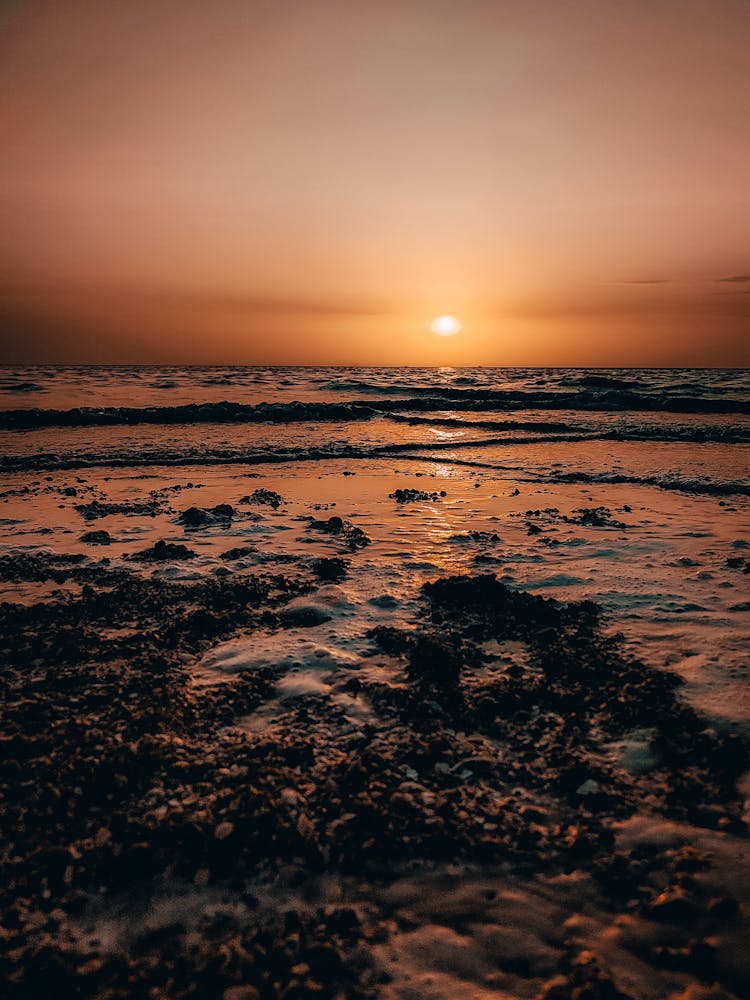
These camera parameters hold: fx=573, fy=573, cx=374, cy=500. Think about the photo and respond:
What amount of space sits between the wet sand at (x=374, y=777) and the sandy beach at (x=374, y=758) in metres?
0.01

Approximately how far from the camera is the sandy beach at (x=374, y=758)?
2137 mm

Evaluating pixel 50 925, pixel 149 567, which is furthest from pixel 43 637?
pixel 50 925

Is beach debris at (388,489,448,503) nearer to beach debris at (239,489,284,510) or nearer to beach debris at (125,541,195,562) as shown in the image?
beach debris at (239,489,284,510)

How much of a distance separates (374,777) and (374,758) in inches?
5.2

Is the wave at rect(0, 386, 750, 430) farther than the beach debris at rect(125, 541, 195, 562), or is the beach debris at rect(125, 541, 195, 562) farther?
the wave at rect(0, 386, 750, 430)

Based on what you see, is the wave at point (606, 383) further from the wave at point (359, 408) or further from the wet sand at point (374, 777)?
the wet sand at point (374, 777)

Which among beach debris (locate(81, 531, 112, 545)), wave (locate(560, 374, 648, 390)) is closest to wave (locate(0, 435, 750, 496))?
beach debris (locate(81, 531, 112, 545))

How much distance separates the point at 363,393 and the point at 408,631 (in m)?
30.0

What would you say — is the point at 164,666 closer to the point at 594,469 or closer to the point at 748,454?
the point at 594,469

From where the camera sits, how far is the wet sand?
2121 mm

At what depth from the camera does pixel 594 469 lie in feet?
38.9

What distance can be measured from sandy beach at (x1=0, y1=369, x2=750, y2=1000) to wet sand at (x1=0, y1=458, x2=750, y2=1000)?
0.01 metres

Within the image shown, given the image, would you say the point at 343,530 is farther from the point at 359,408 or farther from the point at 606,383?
the point at 606,383

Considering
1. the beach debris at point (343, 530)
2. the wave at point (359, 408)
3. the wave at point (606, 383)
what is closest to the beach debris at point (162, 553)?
the beach debris at point (343, 530)
